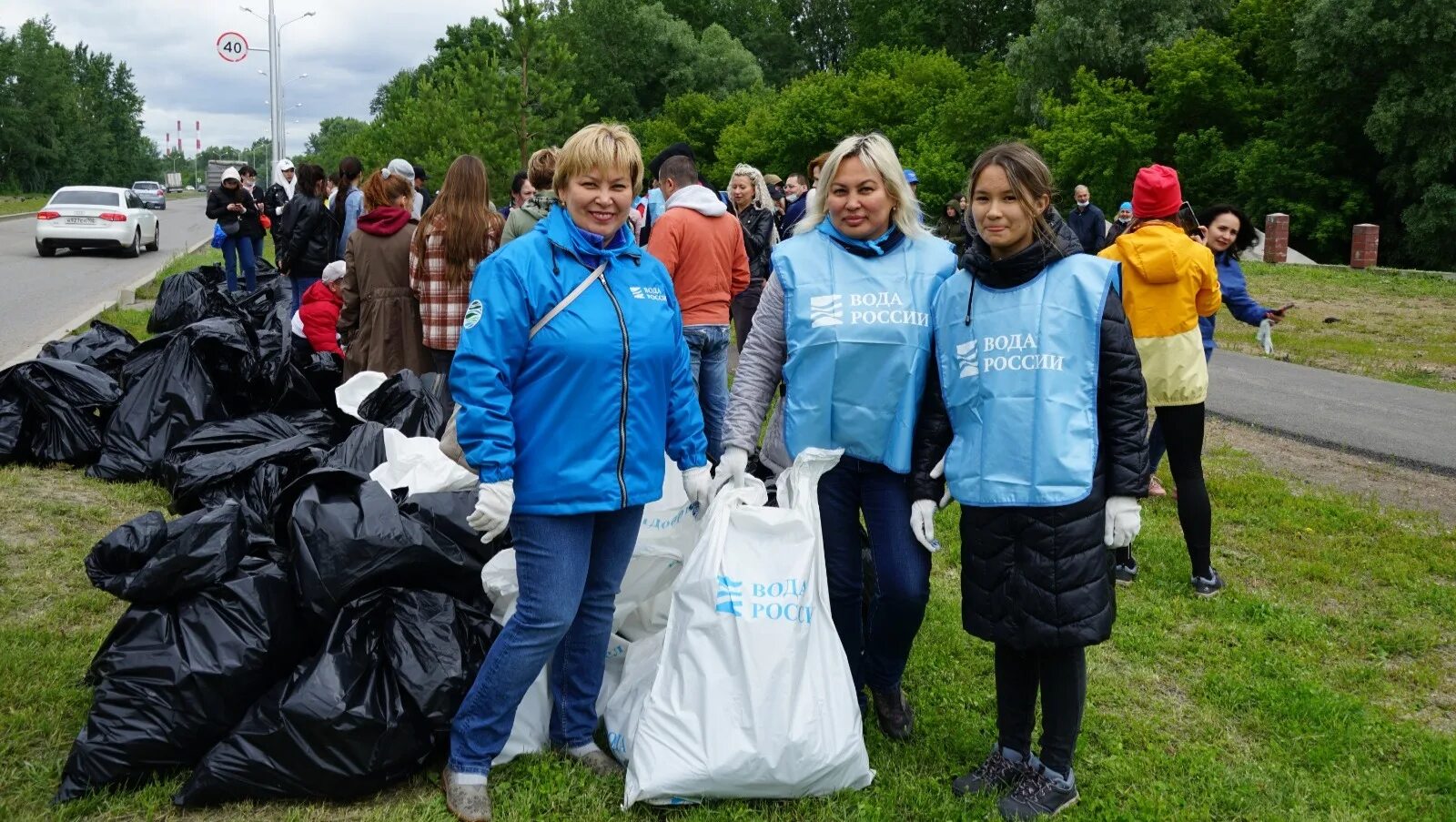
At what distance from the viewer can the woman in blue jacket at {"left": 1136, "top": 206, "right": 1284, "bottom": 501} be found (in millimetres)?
5152

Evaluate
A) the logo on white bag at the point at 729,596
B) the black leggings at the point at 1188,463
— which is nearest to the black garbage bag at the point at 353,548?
the logo on white bag at the point at 729,596

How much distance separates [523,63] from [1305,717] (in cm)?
1812

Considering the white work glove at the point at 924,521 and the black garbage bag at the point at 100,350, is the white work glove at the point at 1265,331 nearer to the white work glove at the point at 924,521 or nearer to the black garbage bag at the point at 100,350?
the white work glove at the point at 924,521

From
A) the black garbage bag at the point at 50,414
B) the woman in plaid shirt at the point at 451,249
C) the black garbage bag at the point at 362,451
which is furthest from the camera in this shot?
the black garbage bag at the point at 50,414

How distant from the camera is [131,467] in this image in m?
5.36

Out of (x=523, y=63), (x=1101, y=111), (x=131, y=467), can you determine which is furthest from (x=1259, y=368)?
(x=1101, y=111)

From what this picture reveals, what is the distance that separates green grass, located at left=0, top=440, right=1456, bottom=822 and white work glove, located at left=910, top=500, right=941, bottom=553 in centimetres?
54

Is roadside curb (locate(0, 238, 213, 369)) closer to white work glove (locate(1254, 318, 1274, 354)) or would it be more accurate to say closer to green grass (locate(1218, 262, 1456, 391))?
white work glove (locate(1254, 318, 1274, 354))

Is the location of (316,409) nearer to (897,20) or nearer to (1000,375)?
(1000,375)

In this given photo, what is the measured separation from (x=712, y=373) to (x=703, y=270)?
1.73 feet

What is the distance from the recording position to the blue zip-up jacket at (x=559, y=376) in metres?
2.53

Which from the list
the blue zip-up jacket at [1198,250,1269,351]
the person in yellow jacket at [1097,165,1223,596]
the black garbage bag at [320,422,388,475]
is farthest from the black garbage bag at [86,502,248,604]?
the blue zip-up jacket at [1198,250,1269,351]

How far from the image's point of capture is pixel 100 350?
6.33 meters

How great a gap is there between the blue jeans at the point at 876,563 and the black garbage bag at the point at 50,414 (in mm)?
4167
